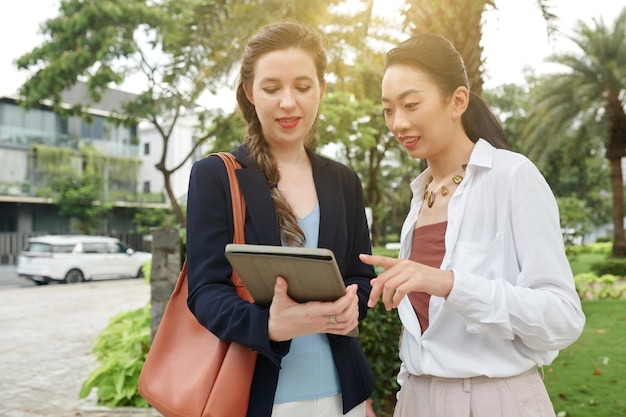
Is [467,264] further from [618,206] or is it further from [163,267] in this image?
[618,206]

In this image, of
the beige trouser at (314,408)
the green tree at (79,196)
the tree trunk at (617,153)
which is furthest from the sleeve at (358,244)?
the green tree at (79,196)

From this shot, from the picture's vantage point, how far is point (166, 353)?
5.23 feet

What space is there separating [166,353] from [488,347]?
32.7 inches

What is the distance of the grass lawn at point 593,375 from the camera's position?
505 centimetres

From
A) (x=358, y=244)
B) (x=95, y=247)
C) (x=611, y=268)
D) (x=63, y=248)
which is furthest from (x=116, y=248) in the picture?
(x=358, y=244)

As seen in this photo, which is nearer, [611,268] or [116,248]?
[611,268]

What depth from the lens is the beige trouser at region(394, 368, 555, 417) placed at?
4.96 ft

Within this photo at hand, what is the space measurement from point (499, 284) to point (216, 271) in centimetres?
67

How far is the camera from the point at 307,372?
1600 millimetres

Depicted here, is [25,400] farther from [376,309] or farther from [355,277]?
[355,277]

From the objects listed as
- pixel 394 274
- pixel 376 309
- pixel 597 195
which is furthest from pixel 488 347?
pixel 597 195

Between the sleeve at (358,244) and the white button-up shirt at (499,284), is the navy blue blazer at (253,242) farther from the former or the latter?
the white button-up shirt at (499,284)

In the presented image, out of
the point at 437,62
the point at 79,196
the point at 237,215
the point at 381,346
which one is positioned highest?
the point at 79,196

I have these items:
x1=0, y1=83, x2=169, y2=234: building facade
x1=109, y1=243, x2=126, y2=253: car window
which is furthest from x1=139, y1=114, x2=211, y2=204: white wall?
x1=109, y1=243, x2=126, y2=253: car window
